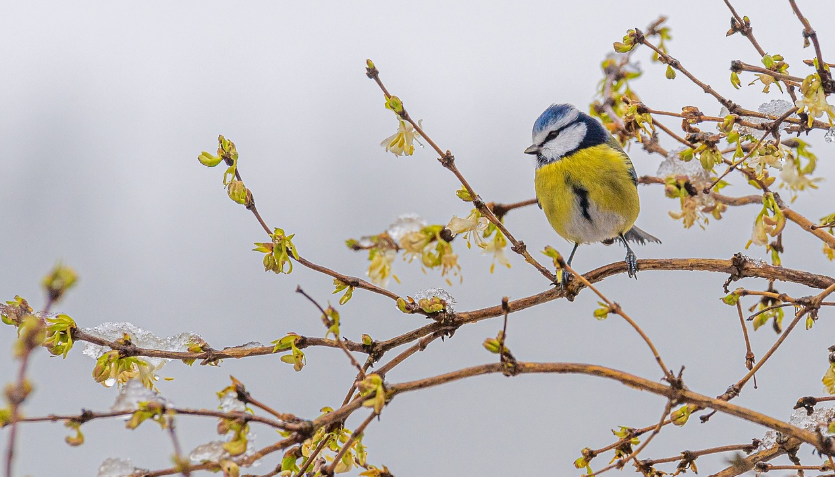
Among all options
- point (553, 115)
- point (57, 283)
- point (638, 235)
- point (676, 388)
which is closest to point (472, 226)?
point (676, 388)

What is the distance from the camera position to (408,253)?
393mm

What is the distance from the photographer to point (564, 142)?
79 cm

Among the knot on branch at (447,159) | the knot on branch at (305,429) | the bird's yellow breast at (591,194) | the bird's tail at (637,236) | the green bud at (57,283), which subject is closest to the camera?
the green bud at (57,283)

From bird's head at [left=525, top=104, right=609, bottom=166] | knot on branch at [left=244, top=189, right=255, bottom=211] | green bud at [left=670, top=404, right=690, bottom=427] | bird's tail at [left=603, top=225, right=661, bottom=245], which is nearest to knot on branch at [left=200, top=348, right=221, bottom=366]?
knot on branch at [left=244, top=189, right=255, bottom=211]

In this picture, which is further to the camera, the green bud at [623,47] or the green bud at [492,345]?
the green bud at [623,47]

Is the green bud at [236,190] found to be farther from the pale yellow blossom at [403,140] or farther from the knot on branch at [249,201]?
the pale yellow blossom at [403,140]

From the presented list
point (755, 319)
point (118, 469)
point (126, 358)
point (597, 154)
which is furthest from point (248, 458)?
point (597, 154)

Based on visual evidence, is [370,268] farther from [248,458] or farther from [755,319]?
[755,319]

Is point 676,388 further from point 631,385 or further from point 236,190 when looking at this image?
point 236,190

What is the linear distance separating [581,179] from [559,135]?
69mm

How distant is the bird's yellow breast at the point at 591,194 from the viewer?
746mm

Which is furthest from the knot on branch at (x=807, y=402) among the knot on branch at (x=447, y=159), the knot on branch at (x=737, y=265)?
the knot on branch at (x=447, y=159)

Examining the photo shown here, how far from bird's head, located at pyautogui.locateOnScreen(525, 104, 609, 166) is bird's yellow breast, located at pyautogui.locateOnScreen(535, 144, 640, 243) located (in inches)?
0.5

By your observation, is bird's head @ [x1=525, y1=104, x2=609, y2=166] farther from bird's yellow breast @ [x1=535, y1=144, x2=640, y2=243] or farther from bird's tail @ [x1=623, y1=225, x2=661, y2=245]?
bird's tail @ [x1=623, y1=225, x2=661, y2=245]
